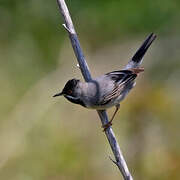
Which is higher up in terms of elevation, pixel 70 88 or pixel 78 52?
pixel 78 52

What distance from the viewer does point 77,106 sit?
8.26m

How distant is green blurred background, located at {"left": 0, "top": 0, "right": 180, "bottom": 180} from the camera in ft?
24.4

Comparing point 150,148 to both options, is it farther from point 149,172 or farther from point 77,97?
point 77,97

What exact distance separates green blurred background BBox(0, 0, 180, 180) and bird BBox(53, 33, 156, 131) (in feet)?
6.07

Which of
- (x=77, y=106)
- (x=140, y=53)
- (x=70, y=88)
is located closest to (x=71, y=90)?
(x=70, y=88)

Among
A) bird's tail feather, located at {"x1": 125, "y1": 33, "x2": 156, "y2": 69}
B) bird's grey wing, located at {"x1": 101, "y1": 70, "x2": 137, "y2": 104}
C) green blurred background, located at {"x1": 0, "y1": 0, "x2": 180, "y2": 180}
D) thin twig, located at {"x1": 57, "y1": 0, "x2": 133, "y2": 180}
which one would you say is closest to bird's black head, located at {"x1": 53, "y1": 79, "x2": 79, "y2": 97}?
thin twig, located at {"x1": 57, "y1": 0, "x2": 133, "y2": 180}

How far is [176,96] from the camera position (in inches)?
323

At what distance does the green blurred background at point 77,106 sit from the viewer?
24.4ft

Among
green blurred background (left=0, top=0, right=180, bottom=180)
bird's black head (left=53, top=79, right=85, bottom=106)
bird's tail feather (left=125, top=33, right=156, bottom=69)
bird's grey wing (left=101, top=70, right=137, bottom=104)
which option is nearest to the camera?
bird's black head (left=53, top=79, right=85, bottom=106)

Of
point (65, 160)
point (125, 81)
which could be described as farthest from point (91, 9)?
point (125, 81)

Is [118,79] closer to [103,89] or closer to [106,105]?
[103,89]

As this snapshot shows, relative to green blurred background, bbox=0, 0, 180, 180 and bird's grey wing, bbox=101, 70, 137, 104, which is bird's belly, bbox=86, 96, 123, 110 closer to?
bird's grey wing, bbox=101, 70, 137, 104

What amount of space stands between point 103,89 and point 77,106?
276 cm

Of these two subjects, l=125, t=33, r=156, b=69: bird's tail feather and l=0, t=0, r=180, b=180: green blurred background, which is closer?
l=125, t=33, r=156, b=69: bird's tail feather
